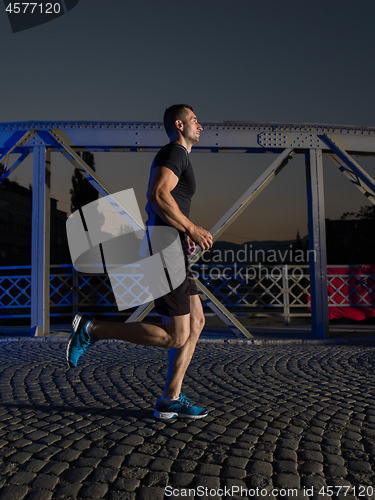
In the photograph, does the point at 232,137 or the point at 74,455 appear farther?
the point at 232,137

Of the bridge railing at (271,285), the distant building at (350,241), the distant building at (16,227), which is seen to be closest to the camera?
the bridge railing at (271,285)

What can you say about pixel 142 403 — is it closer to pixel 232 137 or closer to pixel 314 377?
pixel 314 377

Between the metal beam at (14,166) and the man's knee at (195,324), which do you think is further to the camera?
the metal beam at (14,166)

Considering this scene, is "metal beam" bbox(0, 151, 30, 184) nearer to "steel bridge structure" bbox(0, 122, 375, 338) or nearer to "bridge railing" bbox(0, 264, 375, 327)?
"steel bridge structure" bbox(0, 122, 375, 338)

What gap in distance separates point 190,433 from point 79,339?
0.96 metres

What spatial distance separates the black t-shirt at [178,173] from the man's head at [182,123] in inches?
5.9

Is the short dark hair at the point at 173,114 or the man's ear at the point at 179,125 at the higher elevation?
the short dark hair at the point at 173,114

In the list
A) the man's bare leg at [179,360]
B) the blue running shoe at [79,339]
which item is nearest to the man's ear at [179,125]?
the man's bare leg at [179,360]

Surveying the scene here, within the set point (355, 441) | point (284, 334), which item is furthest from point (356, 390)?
point (284, 334)

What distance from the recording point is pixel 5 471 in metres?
2.01

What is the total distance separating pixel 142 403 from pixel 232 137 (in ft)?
16.5

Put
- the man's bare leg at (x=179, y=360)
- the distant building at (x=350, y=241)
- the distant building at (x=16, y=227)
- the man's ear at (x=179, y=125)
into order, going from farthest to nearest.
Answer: the distant building at (x=16, y=227), the distant building at (x=350, y=241), the man's ear at (x=179, y=125), the man's bare leg at (x=179, y=360)

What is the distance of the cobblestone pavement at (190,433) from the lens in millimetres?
1867

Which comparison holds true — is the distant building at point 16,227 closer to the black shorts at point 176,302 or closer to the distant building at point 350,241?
the distant building at point 350,241
